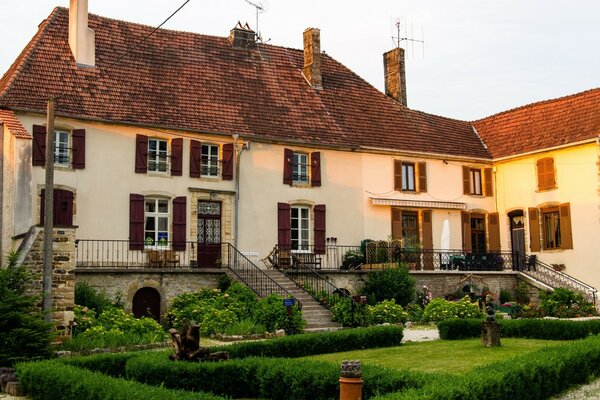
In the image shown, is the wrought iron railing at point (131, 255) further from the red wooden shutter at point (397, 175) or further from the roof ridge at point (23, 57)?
the red wooden shutter at point (397, 175)

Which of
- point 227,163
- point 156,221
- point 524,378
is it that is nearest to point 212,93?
point 227,163

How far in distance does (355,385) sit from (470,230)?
2326 cm

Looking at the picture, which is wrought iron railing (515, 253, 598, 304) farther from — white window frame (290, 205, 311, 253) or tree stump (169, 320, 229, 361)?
tree stump (169, 320, 229, 361)

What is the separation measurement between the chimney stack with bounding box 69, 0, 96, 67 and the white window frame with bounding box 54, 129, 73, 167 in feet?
9.87

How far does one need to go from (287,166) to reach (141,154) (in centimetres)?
533

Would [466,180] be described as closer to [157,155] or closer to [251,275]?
[251,275]

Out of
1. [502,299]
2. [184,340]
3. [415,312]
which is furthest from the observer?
[502,299]

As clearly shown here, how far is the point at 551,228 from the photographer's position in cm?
2978

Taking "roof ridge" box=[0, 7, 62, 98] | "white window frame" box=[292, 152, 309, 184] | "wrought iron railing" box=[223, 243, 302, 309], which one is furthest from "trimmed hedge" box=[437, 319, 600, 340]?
"roof ridge" box=[0, 7, 62, 98]

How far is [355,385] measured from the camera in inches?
356

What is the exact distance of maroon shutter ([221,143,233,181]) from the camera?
85.6ft

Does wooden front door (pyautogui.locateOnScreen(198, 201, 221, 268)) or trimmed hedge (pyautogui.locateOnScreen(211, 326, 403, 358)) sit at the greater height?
wooden front door (pyautogui.locateOnScreen(198, 201, 221, 268))

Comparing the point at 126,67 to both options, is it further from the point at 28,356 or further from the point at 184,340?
the point at 184,340

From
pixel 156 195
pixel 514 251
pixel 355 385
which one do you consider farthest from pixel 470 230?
pixel 355 385
